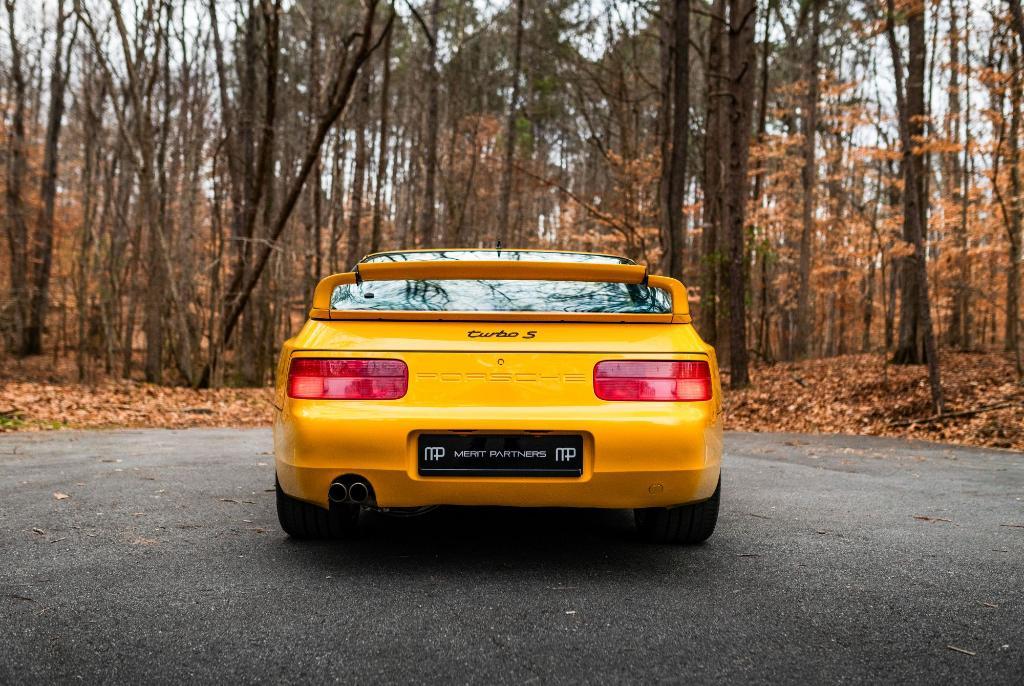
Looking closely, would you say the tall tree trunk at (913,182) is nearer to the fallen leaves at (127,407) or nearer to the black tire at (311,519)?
the black tire at (311,519)

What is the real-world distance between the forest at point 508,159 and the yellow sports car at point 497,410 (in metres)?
8.74

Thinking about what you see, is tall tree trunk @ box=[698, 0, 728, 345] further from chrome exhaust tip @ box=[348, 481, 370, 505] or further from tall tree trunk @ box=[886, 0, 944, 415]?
chrome exhaust tip @ box=[348, 481, 370, 505]

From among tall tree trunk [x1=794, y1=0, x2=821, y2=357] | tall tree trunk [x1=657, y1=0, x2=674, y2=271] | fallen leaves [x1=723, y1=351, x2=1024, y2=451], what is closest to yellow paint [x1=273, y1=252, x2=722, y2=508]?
fallen leaves [x1=723, y1=351, x2=1024, y2=451]

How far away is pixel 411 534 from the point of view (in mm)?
3994

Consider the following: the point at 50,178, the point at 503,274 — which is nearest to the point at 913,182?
the point at 503,274

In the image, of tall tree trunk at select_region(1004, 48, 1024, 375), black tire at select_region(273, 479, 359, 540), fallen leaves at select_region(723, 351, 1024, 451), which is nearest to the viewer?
black tire at select_region(273, 479, 359, 540)

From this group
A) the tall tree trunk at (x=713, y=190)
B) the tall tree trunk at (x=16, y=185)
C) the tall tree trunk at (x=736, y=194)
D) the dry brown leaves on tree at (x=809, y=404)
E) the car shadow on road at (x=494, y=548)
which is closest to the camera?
the car shadow on road at (x=494, y=548)

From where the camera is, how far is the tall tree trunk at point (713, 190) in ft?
58.0

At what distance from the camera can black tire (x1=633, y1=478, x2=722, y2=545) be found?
12.0 feet

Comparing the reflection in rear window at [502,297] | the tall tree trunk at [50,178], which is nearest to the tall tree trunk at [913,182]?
the reflection in rear window at [502,297]

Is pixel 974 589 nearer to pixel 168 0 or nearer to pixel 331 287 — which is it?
pixel 331 287

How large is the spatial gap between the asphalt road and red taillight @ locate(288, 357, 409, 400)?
0.74m

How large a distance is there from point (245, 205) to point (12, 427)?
29.1 feet

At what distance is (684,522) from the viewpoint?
368 cm
